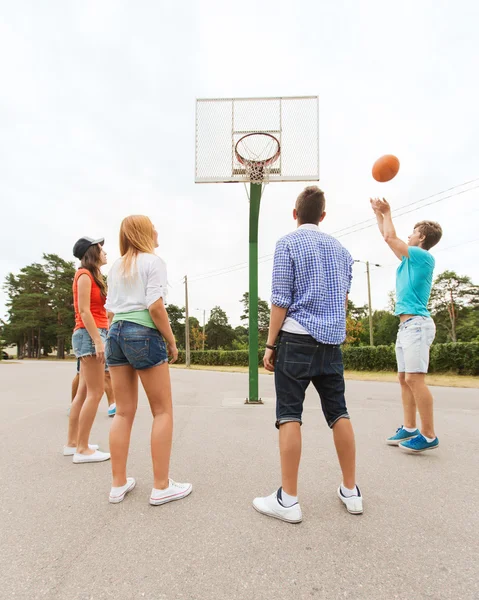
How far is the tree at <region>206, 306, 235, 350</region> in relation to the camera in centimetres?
7875

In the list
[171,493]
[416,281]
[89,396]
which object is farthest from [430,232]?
[89,396]

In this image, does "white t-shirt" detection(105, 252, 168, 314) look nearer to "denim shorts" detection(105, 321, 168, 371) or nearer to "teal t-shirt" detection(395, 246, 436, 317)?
"denim shorts" detection(105, 321, 168, 371)

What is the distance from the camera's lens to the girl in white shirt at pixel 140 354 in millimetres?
2330

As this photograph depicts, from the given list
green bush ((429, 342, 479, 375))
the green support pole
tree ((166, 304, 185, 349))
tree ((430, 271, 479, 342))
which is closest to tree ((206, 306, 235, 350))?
tree ((166, 304, 185, 349))

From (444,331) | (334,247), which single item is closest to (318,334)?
(334,247)

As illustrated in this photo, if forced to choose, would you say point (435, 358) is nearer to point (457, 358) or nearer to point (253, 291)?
point (457, 358)

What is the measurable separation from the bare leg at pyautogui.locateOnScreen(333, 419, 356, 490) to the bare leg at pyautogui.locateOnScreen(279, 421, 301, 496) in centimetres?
26

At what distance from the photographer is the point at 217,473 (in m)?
2.87

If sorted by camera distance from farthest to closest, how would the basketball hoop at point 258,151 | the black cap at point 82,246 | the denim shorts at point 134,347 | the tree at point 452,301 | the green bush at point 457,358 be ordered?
the tree at point 452,301, the green bush at point 457,358, the basketball hoop at point 258,151, the black cap at point 82,246, the denim shorts at point 134,347

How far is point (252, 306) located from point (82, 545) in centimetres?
484

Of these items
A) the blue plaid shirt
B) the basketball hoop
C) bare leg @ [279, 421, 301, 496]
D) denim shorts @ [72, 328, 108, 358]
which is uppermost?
the basketball hoop

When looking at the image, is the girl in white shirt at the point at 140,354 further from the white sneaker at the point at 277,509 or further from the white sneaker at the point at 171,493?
the white sneaker at the point at 277,509

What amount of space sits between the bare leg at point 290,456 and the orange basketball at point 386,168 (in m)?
2.98

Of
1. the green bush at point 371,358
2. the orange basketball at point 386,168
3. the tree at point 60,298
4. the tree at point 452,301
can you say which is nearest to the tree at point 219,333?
the tree at point 60,298
